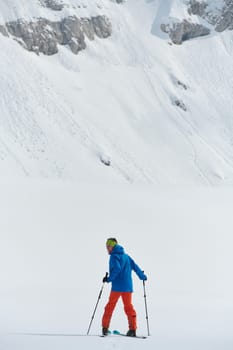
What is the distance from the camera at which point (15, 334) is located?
7656mm

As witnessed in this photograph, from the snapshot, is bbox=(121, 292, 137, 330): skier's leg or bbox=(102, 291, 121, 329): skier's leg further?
bbox=(102, 291, 121, 329): skier's leg

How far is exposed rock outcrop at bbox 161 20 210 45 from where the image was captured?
78688mm

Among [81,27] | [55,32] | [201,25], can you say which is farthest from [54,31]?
[201,25]

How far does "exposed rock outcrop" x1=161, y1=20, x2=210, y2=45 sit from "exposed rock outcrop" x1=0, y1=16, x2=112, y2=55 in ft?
30.6

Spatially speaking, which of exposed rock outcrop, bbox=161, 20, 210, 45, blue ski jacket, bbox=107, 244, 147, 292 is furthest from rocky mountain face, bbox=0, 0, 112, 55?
blue ski jacket, bbox=107, 244, 147, 292

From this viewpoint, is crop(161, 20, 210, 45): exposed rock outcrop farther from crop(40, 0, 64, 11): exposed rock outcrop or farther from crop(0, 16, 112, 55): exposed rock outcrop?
crop(40, 0, 64, 11): exposed rock outcrop

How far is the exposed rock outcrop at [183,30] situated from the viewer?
3098 inches

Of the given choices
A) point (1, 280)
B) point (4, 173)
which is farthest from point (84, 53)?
point (1, 280)

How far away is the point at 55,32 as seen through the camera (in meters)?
67.0

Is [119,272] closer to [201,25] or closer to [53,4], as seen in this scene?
[53,4]

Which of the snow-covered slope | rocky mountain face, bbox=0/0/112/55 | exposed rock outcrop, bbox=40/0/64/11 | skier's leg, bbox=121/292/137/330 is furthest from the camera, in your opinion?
exposed rock outcrop, bbox=40/0/64/11

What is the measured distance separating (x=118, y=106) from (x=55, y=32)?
15.1 m

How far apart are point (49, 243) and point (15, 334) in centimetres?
644

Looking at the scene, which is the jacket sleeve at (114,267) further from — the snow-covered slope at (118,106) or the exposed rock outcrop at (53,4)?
the exposed rock outcrop at (53,4)
